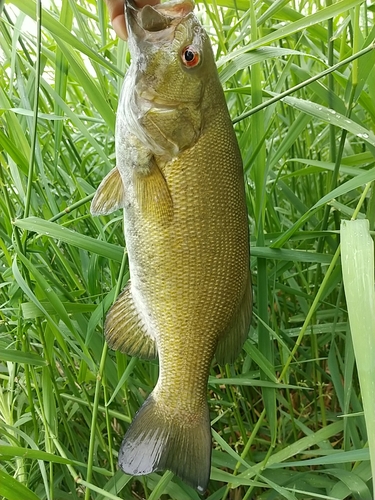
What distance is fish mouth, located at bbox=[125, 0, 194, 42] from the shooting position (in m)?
0.83

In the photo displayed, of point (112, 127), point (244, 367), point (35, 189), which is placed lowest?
point (244, 367)

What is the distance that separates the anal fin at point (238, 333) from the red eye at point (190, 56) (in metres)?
0.43

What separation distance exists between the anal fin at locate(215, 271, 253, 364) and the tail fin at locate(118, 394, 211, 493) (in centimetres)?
12

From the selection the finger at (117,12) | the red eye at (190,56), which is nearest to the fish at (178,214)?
the red eye at (190,56)

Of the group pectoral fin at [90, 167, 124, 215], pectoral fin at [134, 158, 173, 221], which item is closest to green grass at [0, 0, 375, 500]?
pectoral fin at [90, 167, 124, 215]

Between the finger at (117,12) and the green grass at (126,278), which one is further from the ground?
the finger at (117,12)

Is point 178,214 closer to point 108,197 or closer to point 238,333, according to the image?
point 108,197

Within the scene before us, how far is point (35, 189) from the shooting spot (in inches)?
48.4

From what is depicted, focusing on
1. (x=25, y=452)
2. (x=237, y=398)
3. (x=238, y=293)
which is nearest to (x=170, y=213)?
(x=238, y=293)

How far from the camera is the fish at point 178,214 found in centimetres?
87

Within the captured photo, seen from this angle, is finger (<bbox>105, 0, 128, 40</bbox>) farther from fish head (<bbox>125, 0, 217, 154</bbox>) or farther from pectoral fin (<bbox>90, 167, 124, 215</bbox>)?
pectoral fin (<bbox>90, 167, 124, 215</bbox>)

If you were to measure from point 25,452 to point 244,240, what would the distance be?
562mm

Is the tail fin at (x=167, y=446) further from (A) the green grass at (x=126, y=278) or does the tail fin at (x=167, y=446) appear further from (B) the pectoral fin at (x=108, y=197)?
(B) the pectoral fin at (x=108, y=197)

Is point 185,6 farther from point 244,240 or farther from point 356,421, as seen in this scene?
point 356,421
